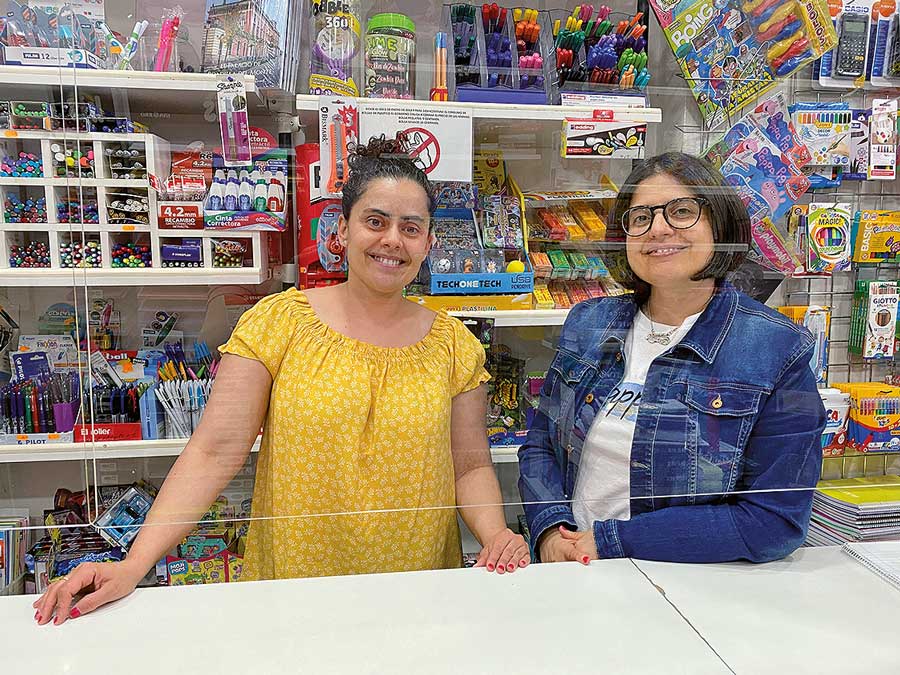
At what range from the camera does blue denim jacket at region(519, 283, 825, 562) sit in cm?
112

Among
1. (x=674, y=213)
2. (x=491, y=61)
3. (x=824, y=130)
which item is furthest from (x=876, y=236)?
(x=491, y=61)

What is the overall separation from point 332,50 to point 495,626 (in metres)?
0.95

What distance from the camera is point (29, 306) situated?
1.06 m

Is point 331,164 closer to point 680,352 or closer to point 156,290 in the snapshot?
point 156,290

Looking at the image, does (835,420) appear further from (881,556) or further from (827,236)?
(827,236)

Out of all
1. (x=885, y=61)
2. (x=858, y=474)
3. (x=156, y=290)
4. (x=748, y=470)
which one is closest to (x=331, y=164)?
(x=156, y=290)

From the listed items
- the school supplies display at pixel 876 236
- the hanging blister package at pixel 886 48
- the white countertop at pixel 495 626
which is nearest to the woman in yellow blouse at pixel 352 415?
the white countertop at pixel 495 626

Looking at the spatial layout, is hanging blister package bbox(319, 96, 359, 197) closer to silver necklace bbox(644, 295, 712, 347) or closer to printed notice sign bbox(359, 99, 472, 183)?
printed notice sign bbox(359, 99, 472, 183)

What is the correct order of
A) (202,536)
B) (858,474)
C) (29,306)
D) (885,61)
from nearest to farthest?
1. (29,306)
2. (202,536)
3. (885,61)
4. (858,474)

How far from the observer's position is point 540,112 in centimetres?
116

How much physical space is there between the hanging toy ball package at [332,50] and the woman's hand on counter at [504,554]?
32.4 inches

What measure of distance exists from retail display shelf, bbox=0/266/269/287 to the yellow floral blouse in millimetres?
60

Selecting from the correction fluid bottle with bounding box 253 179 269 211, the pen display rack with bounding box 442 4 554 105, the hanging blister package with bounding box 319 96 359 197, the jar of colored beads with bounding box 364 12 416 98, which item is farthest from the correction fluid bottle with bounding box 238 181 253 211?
the pen display rack with bounding box 442 4 554 105

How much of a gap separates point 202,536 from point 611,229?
0.92 metres
